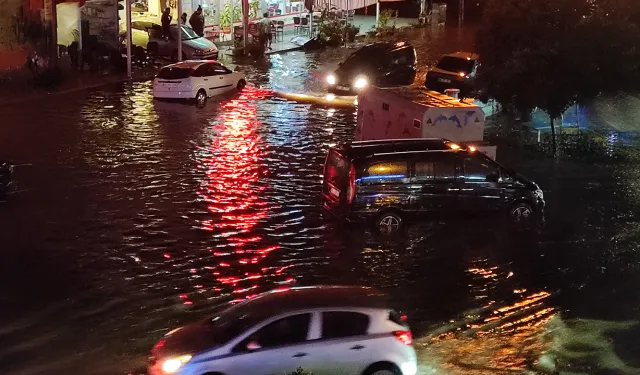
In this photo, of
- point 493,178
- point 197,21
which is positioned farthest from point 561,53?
point 197,21

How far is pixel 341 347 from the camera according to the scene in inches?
335

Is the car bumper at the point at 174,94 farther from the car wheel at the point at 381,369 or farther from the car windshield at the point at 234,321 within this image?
the car wheel at the point at 381,369

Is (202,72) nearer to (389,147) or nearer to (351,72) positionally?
(351,72)

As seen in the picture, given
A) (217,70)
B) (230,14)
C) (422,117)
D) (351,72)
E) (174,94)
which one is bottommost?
(174,94)

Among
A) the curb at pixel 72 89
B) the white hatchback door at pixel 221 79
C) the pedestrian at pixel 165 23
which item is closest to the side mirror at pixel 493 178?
the white hatchback door at pixel 221 79

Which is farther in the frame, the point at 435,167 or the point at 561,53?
the point at 561,53

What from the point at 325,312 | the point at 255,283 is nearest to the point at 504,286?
the point at 255,283

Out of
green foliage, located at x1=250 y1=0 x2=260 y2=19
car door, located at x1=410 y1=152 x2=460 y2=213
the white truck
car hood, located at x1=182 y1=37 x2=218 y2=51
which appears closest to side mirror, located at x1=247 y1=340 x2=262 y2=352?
car door, located at x1=410 y1=152 x2=460 y2=213

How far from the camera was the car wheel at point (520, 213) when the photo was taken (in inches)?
618

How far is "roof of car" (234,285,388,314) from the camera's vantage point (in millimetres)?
8648

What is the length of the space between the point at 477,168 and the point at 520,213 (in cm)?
134

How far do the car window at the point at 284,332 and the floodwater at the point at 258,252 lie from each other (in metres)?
1.88

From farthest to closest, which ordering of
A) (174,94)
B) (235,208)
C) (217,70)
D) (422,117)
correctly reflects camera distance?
(217,70)
(174,94)
(422,117)
(235,208)

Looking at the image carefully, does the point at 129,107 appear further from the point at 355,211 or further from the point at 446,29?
the point at 446,29
